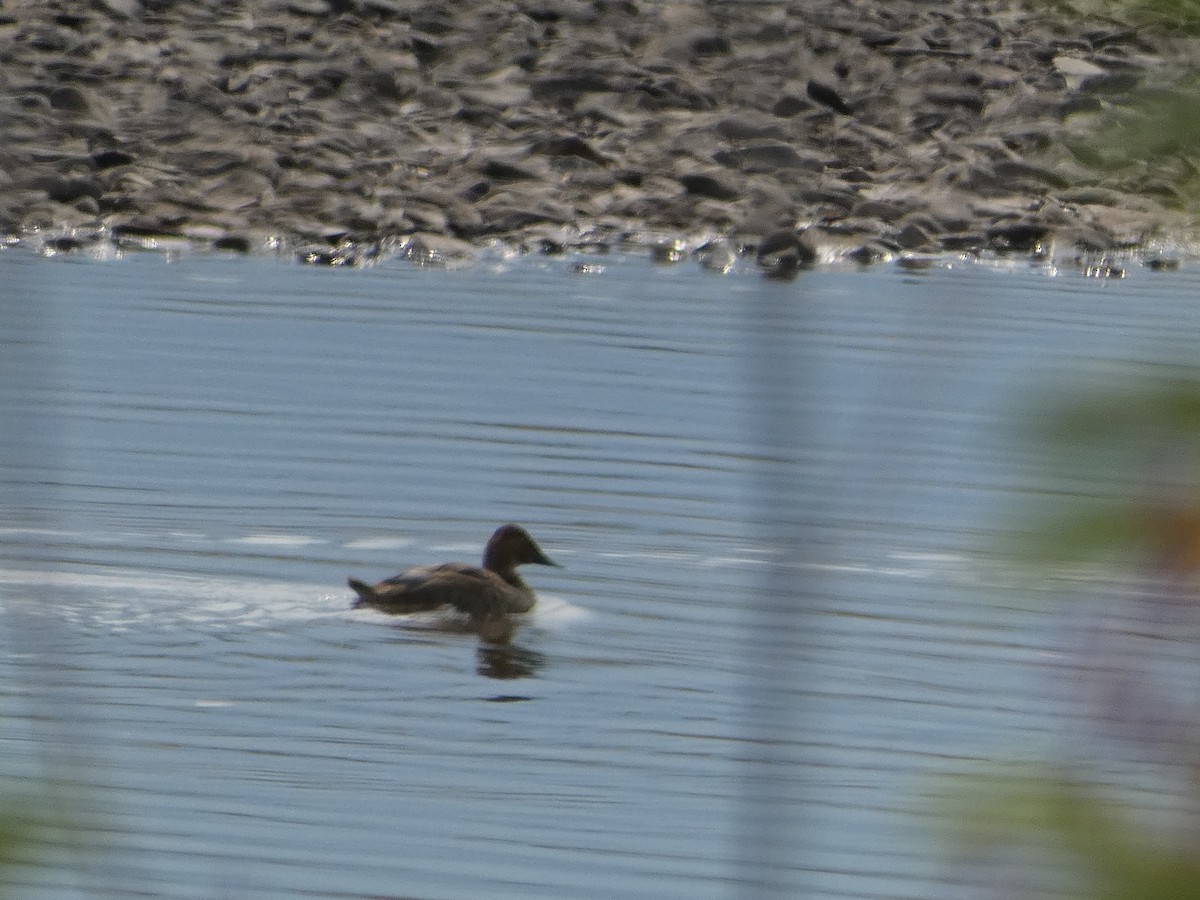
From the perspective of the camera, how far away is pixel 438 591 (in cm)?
800

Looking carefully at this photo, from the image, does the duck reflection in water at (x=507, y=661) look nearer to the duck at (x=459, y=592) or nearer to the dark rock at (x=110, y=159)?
the duck at (x=459, y=592)

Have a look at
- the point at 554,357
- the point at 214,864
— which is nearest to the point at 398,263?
the point at 554,357

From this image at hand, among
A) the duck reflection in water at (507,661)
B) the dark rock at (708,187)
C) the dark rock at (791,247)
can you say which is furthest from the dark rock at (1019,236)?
the duck reflection in water at (507,661)

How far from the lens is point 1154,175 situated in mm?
2111

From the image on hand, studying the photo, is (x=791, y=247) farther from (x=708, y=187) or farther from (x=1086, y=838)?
(x=1086, y=838)

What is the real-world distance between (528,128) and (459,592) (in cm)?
965

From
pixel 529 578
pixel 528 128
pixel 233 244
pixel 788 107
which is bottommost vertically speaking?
pixel 529 578

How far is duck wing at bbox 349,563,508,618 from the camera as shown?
311 inches

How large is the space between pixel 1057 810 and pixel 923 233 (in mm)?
14050

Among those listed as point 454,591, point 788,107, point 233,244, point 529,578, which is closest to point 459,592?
point 454,591

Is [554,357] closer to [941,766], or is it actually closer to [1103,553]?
[941,766]

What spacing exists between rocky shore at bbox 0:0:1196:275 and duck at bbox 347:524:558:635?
6.03 m

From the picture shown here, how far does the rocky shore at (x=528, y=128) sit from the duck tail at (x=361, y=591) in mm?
6340

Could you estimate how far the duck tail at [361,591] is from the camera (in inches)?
310
